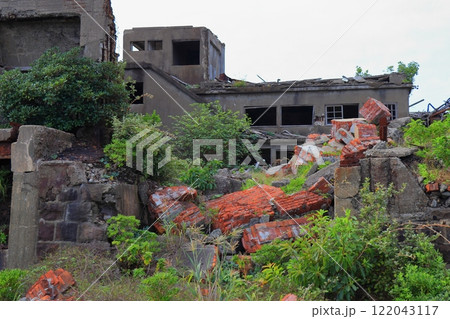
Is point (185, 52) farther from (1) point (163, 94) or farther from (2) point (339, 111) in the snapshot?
(2) point (339, 111)

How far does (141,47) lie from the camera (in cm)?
2542

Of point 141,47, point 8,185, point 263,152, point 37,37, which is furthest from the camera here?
point 141,47

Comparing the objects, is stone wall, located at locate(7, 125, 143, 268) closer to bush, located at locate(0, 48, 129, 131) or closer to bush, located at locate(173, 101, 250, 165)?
bush, located at locate(0, 48, 129, 131)

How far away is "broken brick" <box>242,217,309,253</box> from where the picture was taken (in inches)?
294

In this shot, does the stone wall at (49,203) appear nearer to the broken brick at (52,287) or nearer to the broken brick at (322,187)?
the broken brick at (52,287)

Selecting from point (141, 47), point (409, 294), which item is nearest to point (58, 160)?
point (409, 294)

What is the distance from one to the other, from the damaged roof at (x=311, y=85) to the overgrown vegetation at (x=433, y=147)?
11.1 m

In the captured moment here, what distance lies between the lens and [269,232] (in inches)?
300

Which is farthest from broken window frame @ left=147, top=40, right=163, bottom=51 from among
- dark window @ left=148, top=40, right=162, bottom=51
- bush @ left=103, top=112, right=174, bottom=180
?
bush @ left=103, top=112, right=174, bottom=180

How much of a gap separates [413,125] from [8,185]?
21.8 feet

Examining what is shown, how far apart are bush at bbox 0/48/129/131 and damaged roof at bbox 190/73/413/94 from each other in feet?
33.1

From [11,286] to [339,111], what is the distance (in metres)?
15.0

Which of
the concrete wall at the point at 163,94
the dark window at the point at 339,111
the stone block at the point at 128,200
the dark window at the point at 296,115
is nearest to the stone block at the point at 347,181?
the stone block at the point at 128,200

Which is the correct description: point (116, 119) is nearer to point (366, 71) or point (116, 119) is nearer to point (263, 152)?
point (263, 152)
